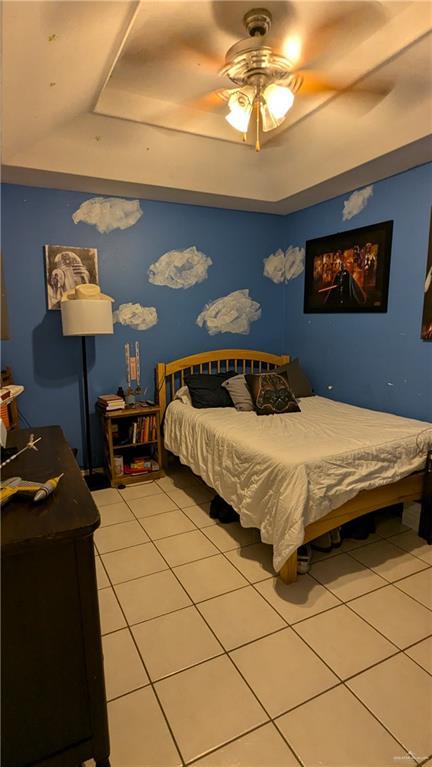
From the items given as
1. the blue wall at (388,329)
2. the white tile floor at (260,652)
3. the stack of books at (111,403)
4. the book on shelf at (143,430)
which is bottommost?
the white tile floor at (260,652)

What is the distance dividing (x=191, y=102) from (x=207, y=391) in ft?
6.86

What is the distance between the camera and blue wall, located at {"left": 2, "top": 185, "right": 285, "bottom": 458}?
310cm

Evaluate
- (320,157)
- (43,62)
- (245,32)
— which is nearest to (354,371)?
(320,157)

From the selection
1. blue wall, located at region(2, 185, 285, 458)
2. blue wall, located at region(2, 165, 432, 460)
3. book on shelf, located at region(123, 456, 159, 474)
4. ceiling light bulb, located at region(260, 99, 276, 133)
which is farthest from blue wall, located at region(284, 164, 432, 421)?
book on shelf, located at region(123, 456, 159, 474)

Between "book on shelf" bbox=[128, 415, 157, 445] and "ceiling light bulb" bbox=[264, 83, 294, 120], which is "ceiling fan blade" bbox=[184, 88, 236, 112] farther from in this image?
"book on shelf" bbox=[128, 415, 157, 445]

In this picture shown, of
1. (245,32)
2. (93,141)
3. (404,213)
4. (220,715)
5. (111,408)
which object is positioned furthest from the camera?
(111,408)

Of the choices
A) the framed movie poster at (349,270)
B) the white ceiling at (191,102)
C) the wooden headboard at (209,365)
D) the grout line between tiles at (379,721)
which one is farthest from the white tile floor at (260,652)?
the white ceiling at (191,102)

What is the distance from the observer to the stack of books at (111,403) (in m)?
3.17

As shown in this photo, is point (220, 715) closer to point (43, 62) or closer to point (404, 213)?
point (43, 62)

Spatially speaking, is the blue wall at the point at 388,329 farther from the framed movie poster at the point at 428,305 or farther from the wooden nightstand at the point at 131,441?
the wooden nightstand at the point at 131,441

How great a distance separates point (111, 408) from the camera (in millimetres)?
3170

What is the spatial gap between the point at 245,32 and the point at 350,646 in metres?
2.94

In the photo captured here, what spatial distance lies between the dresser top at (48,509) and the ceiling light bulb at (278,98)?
208 centimetres

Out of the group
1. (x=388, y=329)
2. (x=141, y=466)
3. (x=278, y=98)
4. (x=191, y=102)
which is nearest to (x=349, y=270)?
(x=388, y=329)
